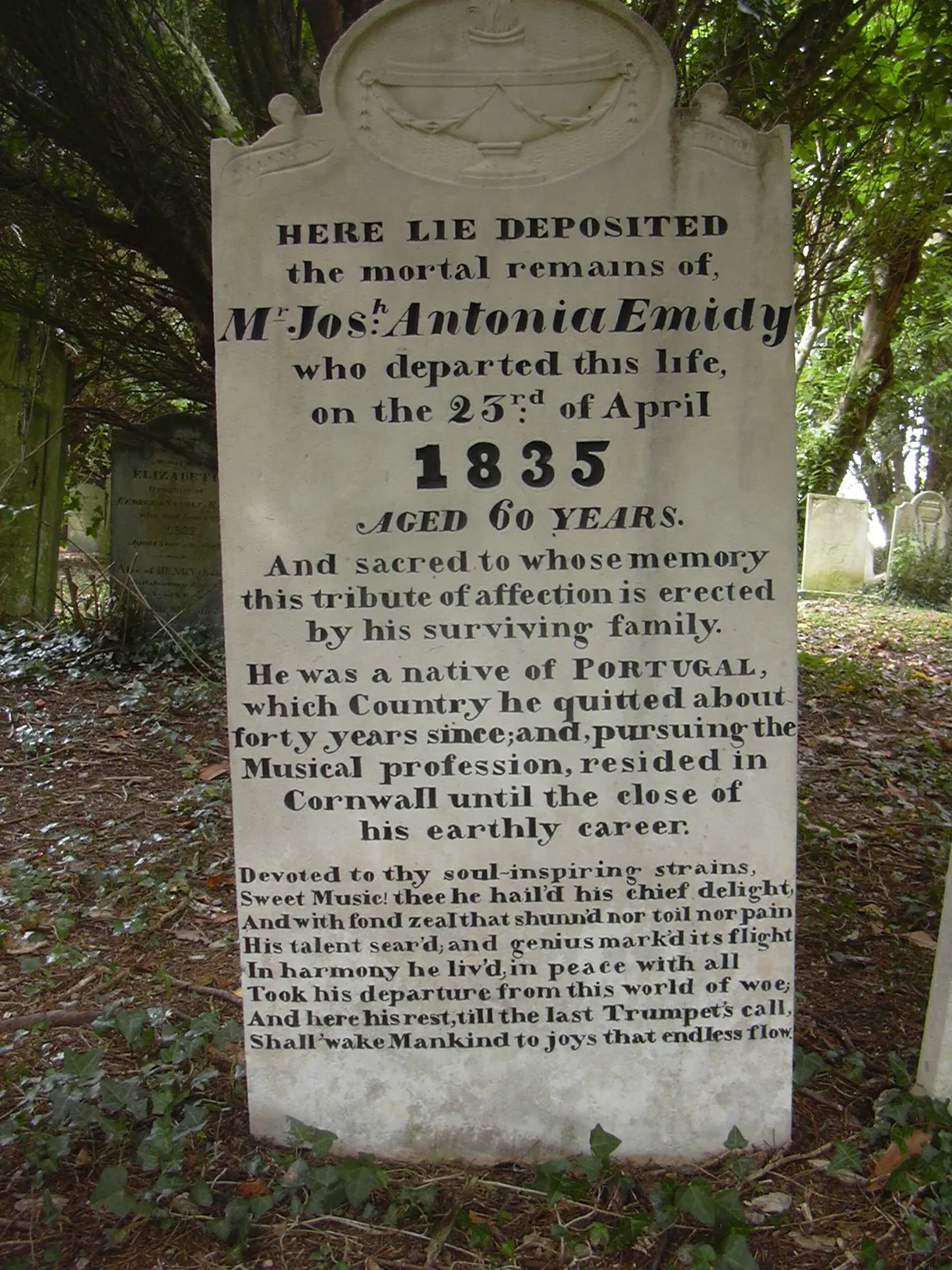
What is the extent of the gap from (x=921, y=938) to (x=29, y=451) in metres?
7.40

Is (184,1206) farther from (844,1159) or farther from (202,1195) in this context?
(844,1159)

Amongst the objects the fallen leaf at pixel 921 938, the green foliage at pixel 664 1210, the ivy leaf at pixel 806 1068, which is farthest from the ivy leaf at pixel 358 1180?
the fallen leaf at pixel 921 938

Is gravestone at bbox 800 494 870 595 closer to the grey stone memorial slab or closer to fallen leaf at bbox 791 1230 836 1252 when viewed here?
the grey stone memorial slab

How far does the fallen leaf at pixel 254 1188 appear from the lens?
2523 millimetres

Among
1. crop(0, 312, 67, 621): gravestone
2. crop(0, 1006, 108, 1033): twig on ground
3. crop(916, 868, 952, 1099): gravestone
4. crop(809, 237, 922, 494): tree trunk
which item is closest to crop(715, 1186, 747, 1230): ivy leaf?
crop(916, 868, 952, 1099): gravestone

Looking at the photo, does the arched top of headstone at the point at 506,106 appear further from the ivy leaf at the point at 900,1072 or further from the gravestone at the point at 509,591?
the ivy leaf at the point at 900,1072

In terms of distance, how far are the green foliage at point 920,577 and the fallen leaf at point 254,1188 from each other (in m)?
12.9

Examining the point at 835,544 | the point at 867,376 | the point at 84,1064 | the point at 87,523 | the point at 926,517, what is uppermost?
the point at 867,376

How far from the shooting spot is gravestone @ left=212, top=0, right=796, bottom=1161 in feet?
8.33

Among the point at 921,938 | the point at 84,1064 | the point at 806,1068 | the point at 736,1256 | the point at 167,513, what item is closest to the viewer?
the point at 736,1256

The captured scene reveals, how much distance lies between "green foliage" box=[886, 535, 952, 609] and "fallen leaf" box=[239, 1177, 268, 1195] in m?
12.9

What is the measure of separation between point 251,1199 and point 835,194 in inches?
265

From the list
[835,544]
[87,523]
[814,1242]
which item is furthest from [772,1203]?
[87,523]

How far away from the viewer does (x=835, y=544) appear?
49.2 feet
